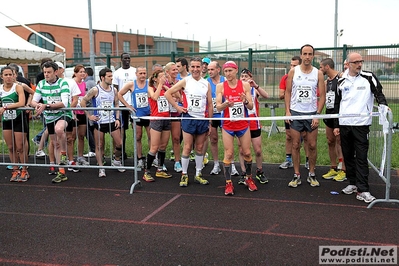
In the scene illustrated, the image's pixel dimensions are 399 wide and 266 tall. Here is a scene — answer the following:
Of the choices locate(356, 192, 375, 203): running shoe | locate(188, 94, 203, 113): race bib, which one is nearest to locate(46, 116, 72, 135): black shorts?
locate(188, 94, 203, 113): race bib

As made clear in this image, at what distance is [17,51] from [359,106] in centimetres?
1233

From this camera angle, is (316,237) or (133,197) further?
(133,197)

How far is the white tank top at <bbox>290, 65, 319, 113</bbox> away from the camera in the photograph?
21.2 ft

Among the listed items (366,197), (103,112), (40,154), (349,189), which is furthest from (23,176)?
(366,197)

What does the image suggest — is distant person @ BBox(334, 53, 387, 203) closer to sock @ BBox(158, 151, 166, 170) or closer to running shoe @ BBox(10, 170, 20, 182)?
sock @ BBox(158, 151, 166, 170)

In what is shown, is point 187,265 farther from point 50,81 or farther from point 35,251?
point 50,81

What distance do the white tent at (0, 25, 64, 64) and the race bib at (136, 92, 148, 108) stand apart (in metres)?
8.55

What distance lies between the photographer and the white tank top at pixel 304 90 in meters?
6.46

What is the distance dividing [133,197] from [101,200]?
0.47 meters

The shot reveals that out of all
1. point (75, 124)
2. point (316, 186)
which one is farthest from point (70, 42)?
point (316, 186)

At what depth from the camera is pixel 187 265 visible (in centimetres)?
396

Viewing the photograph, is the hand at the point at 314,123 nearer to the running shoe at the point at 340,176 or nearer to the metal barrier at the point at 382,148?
the metal barrier at the point at 382,148

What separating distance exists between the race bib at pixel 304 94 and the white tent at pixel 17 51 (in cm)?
1115

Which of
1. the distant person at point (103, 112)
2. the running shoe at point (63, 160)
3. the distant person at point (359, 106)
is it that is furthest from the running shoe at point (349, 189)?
the running shoe at point (63, 160)
